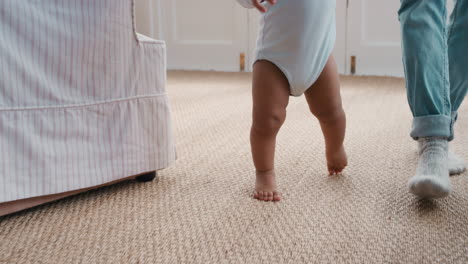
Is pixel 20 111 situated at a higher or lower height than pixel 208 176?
higher

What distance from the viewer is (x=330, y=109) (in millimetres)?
1013

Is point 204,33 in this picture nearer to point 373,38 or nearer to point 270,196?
point 373,38

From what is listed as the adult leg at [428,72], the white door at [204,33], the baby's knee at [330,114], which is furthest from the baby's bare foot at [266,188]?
the white door at [204,33]

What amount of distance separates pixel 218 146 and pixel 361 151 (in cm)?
36

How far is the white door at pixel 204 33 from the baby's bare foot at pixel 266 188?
2005 mm

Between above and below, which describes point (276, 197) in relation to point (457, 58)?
below

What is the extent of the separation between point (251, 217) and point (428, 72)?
1.41 ft

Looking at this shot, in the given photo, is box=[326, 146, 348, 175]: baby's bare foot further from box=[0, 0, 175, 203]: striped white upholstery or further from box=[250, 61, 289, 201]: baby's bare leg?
box=[0, 0, 175, 203]: striped white upholstery

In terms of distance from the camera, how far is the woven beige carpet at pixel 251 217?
2.44 feet

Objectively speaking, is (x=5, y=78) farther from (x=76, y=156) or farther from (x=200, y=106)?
(x=200, y=106)

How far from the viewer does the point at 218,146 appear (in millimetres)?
1368

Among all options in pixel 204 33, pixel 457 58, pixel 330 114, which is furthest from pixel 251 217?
pixel 204 33

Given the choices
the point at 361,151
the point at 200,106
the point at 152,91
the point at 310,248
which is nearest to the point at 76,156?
the point at 152,91

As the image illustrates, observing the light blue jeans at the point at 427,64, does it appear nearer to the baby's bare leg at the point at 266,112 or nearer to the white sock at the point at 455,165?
the white sock at the point at 455,165
